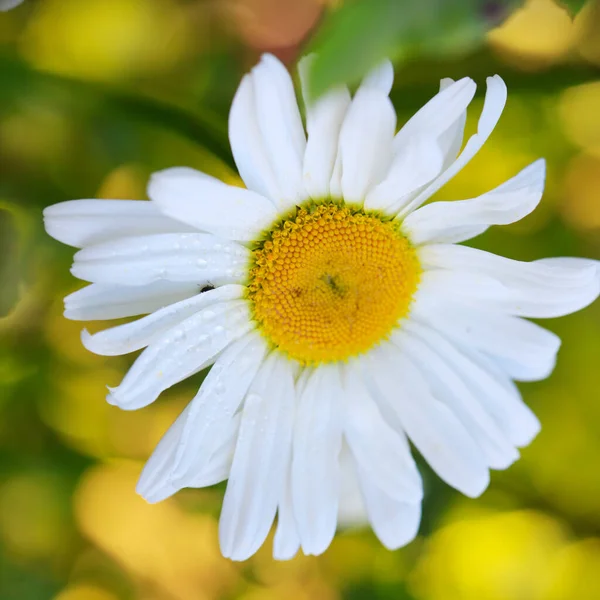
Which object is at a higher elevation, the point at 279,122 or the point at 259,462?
the point at 279,122

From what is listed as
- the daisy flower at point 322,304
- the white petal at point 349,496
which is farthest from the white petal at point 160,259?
the white petal at point 349,496

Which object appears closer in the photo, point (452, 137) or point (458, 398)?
point (452, 137)

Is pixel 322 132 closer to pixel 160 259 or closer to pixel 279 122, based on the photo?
pixel 279 122

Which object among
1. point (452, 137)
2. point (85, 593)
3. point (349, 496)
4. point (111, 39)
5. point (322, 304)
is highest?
point (111, 39)

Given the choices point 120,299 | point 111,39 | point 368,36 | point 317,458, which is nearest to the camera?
point 368,36

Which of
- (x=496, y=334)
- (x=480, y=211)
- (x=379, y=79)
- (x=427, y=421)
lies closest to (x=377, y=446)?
(x=427, y=421)

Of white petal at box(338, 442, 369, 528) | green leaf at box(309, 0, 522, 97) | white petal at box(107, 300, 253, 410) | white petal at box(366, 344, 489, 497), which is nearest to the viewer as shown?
green leaf at box(309, 0, 522, 97)

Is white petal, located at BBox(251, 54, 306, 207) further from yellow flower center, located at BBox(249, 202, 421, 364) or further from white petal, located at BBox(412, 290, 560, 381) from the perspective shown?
white petal, located at BBox(412, 290, 560, 381)

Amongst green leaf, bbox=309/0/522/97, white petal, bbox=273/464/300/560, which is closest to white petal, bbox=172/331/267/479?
white petal, bbox=273/464/300/560
